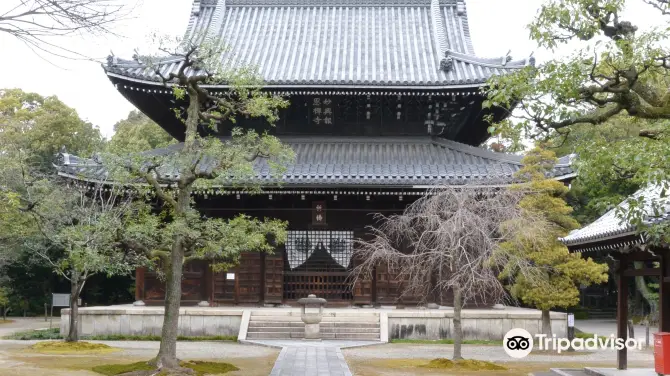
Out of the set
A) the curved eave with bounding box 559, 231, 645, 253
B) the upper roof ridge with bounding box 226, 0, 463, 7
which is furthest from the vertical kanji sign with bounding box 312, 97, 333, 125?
the curved eave with bounding box 559, 231, 645, 253

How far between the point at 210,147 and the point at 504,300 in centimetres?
1550

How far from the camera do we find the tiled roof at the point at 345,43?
82.6ft

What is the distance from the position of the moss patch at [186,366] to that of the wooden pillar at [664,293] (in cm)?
873

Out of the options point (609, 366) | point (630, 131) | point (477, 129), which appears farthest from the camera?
point (630, 131)

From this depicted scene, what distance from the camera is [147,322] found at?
23.2 m

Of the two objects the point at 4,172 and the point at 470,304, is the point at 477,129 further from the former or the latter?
the point at 4,172

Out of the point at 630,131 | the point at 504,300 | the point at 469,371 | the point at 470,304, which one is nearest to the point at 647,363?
the point at 469,371

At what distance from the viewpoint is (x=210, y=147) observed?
15.3 meters

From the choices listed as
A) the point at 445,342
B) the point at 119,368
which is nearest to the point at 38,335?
→ the point at 119,368

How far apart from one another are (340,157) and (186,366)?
11314mm

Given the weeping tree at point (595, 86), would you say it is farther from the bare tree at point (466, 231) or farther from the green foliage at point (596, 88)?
the bare tree at point (466, 231)

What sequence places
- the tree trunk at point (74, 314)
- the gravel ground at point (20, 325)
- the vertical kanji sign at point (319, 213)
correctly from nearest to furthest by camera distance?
the tree trunk at point (74, 314), the vertical kanji sign at point (319, 213), the gravel ground at point (20, 325)

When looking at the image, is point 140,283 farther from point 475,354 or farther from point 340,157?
point 475,354

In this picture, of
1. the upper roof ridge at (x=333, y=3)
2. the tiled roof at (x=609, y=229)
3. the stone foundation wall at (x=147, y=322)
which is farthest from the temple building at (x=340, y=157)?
the tiled roof at (x=609, y=229)
